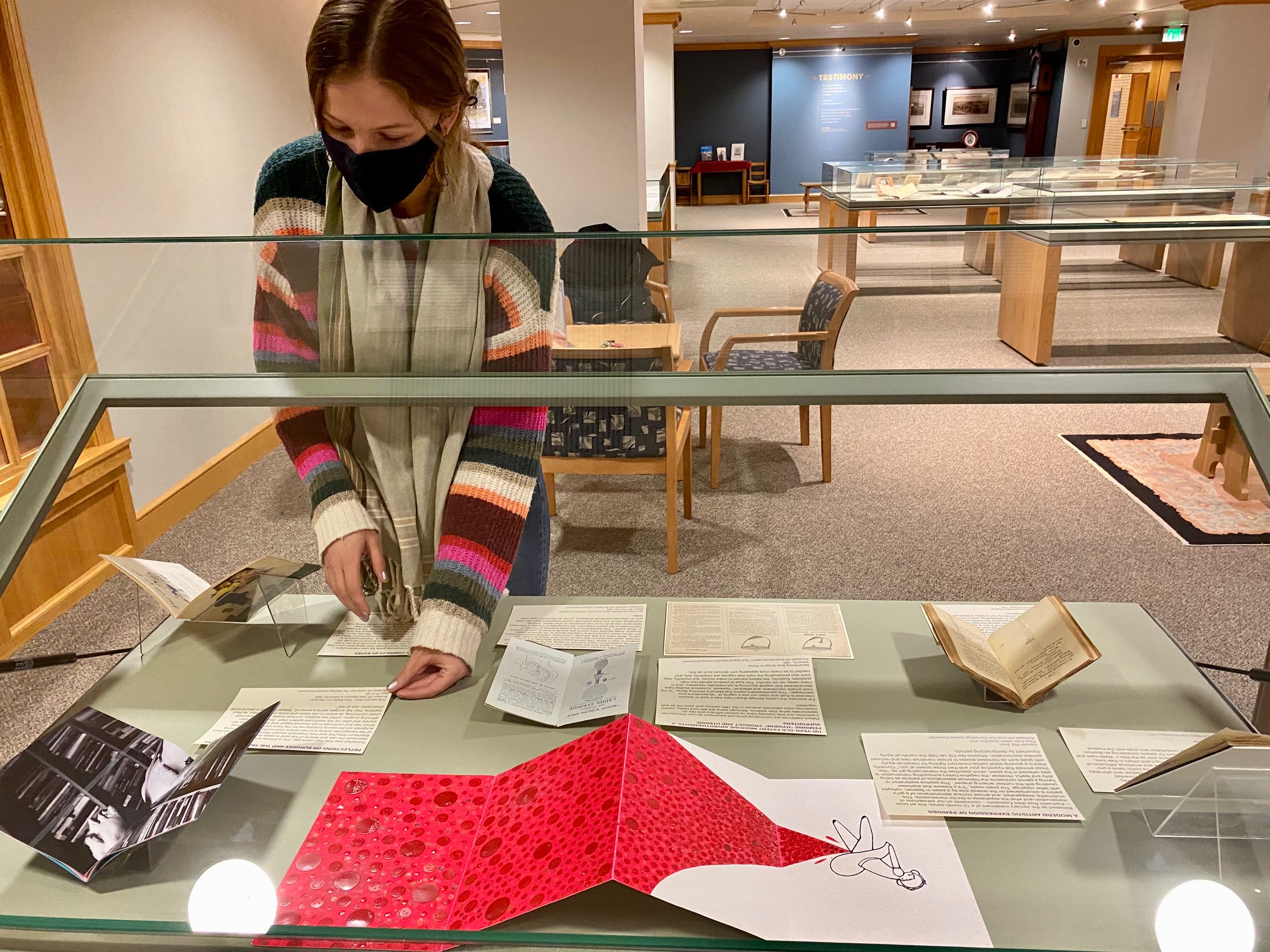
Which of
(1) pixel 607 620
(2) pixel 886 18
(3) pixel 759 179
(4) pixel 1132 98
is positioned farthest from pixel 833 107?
(1) pixel 607 620

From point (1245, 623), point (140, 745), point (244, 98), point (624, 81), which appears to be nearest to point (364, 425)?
point (140, 745)

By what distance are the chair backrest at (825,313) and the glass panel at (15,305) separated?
740 mm

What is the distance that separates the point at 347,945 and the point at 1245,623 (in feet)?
3.53

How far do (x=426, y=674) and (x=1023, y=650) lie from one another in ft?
2.27

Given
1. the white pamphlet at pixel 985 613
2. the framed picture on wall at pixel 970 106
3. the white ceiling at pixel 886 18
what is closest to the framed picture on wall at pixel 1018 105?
the framed picture on wall at pixel 970 106

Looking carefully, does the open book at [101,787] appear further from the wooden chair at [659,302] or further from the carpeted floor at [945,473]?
the wooden chair at [659,302]

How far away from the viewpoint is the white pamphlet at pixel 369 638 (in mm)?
1027

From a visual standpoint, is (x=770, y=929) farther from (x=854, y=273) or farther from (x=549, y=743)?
(x=854, y=273)

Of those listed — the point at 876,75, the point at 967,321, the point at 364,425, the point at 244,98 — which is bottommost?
the point at 364,425

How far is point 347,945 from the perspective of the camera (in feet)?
1.96

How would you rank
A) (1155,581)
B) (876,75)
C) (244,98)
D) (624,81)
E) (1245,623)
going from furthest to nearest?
(876,75) < (624,81) < (244,98) < (1155,581) < (1245,623)

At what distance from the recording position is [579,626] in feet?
3.61

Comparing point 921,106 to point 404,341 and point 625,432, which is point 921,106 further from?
point 404,341

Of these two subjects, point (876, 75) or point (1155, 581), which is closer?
point (1155, 581)
